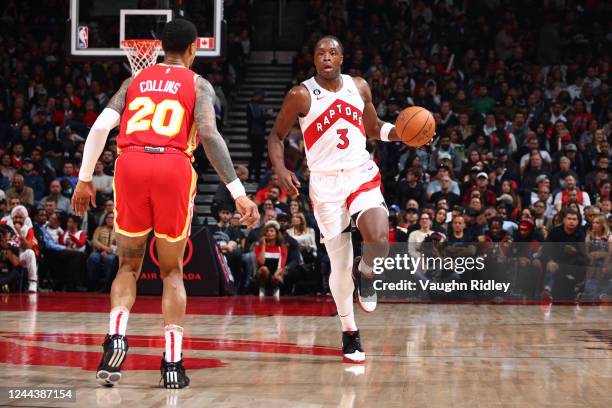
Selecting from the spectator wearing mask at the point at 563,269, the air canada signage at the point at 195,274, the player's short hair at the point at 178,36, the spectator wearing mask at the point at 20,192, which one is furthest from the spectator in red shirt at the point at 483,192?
the player's short hair at the point at 178,36

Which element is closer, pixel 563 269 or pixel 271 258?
pixel 563 269

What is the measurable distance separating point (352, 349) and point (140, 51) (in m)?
6.54

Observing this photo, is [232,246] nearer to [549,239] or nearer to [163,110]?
[549,239]

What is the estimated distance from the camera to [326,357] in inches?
257

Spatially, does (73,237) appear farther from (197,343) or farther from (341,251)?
(341,251)

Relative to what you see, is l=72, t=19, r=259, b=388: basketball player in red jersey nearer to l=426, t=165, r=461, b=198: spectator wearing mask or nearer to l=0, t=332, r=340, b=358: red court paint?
l=0, t=332, r=340, b=358: red court paint

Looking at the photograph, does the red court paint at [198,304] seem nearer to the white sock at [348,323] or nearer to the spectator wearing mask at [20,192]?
the spectator wearing mask at [20,192]

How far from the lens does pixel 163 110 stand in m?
5.21

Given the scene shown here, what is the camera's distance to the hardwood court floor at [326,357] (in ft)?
15.8

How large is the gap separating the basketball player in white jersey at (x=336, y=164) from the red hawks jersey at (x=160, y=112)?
61.9 inches

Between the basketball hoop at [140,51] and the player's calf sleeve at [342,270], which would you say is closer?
the player's calf sleeve at [342,270]

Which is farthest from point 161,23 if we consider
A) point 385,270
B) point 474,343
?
point 474,343

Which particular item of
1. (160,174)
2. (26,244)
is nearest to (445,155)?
(26,244)

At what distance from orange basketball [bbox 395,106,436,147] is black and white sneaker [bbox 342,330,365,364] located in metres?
1.45
